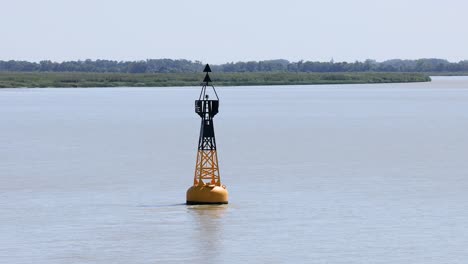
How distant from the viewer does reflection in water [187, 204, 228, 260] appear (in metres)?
29.9

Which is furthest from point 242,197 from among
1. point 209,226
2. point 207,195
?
point 209,226

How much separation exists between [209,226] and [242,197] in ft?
20.6

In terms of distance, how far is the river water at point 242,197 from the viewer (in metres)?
29.6

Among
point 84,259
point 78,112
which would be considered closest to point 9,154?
point 84,259

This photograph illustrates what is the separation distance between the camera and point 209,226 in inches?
1307

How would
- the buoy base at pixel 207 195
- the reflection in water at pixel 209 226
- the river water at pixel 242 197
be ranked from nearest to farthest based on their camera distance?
the river water at pixel 242 197 → the reflection in water at pixel 209 226 → the buoy base at pixel 207 195

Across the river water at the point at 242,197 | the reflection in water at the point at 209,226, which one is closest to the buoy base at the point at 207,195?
the reflection in water at the point at 209,226

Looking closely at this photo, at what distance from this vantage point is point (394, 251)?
2931 cm

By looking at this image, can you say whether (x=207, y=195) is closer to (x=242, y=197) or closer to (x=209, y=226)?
(x=242, y=197)

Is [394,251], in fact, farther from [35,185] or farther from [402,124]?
[402,124]

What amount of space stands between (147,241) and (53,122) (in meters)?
58.6

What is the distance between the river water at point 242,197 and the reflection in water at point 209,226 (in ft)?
0.17

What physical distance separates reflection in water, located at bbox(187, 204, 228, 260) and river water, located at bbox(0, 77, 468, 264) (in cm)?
5

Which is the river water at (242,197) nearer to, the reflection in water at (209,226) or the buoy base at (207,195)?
the reflection in water at (209,226)
